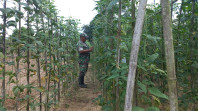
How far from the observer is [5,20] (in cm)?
196

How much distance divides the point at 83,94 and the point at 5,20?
149 inches

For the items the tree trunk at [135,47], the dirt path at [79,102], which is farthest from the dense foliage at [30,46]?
the tree trunk at [135,47]

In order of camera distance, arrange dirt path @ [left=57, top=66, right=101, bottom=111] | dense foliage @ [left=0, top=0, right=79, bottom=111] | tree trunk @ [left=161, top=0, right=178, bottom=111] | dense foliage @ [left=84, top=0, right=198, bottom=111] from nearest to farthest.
→ tree trunk @ [left=161, top=0, right=178, bottom=111] → dense foliage @ [left=84, top=0, right=198, bottom=111] → dense foliage @ [left=0, top=0, right=79, bottom=111] → dirt path @ [left=57, top=66, right=101, bottom=111]

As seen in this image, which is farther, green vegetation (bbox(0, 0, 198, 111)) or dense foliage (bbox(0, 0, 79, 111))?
dense foliage (bbox(0, 0, 79, 111))

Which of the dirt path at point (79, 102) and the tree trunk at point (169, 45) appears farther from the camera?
the dirt path at point (79, 102)

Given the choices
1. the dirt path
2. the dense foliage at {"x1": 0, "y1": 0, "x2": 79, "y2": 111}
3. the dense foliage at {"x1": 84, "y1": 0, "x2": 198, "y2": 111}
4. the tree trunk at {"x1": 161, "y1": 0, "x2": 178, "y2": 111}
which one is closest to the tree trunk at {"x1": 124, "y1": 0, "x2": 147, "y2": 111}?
the tree trunk at {"x1": 161, "y1": 0, "x2": 178, "y2": 111}

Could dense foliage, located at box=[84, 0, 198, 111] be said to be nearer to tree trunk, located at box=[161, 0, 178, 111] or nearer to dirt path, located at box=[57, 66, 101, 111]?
tree trunk, located at box=[161, 0, 178, 111]

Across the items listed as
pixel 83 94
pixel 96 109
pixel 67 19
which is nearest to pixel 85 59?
pixel 83 94

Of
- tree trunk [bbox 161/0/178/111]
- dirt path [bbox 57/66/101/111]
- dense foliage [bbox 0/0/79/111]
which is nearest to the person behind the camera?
tree trunk [bbox 161/0/178/111]

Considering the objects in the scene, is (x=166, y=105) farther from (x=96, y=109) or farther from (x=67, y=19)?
(x=67, y=19)

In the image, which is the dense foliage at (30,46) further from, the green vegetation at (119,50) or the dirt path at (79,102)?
the dirt path at (79,102)

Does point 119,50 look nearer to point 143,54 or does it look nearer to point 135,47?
point 143,54

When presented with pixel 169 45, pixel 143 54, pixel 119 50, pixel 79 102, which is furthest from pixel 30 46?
pixel 79 102

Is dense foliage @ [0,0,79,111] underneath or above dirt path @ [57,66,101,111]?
above
